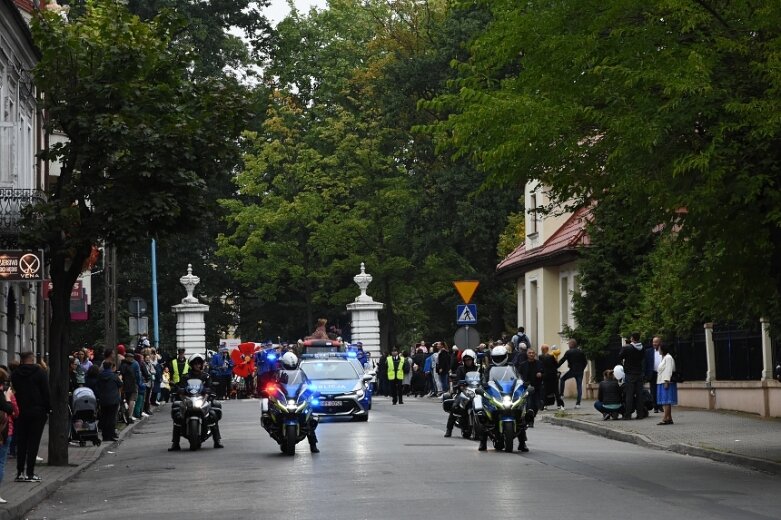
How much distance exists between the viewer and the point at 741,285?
21.9 meters

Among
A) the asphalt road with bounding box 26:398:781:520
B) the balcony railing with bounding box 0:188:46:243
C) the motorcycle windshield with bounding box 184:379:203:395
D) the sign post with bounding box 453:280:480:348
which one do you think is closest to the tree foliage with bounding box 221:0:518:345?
the sign post with bounding box 453:280:480:348

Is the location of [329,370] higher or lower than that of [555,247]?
lower

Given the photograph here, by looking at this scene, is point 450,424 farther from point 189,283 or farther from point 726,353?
point 189,283

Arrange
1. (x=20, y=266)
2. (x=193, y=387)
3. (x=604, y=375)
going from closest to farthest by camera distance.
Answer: (x=20, y=266) → (x=193, y=387) → (x=604, y=375)

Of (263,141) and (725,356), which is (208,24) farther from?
(725,356)

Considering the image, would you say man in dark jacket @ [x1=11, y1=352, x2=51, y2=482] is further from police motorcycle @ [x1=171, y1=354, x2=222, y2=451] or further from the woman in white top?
the woman in white top

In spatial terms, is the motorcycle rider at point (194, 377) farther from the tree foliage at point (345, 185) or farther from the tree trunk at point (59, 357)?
the tree foliage at point (345, 185)

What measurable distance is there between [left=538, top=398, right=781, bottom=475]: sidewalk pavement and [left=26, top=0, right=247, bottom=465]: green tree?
8467mm

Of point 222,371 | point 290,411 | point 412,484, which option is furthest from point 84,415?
point 222,371

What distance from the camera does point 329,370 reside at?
34781mm

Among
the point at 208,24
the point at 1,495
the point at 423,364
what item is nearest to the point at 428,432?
the point at 1,495

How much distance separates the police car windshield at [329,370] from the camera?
114ft

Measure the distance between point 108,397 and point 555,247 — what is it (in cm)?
2374

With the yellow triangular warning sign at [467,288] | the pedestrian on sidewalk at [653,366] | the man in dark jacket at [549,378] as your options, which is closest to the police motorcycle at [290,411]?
the pedestrian on sidewalk at [653,366]
